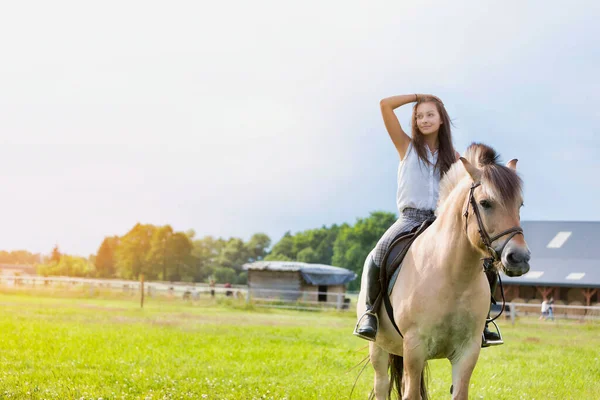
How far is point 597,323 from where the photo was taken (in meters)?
27.0

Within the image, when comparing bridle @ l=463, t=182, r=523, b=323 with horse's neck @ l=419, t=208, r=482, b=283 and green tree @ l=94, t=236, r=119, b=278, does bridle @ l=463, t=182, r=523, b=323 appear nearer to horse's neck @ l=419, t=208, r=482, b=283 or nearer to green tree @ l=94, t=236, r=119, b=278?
horse's neck @ l=419, t=208, r=482, b=283

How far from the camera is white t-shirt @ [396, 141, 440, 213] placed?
5398mm

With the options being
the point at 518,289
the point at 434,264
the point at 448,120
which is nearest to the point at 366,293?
the point at 434,264

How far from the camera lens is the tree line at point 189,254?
271 ft

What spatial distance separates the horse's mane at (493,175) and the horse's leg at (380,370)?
2.10 metres

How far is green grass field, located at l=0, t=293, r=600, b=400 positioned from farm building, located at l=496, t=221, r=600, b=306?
73.1 feet

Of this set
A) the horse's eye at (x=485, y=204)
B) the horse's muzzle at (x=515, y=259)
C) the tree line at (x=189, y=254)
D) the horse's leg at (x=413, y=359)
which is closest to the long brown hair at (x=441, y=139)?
the horse's eye at (x=485, y=204)

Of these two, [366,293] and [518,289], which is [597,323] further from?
[366,293]

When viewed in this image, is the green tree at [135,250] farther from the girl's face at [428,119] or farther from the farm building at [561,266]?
the girl's face at [428,119]

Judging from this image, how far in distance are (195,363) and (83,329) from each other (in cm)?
657

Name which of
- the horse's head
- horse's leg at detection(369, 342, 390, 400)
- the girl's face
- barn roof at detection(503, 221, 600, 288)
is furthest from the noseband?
barn roof at detection(503, 221, 600, 288)

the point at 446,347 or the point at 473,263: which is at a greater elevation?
the point at 473,263

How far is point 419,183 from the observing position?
540 centimetres

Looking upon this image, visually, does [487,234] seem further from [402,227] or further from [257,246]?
[257,246]
